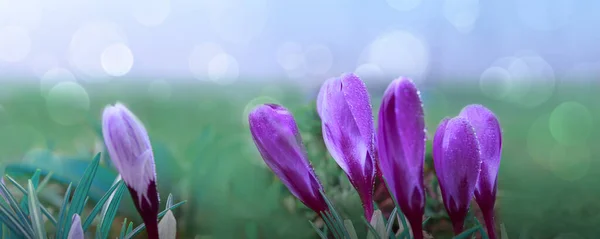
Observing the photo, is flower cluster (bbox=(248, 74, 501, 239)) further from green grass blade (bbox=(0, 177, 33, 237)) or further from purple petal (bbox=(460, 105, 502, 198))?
green grass blade (bbox=(0, 177, 33, 237))

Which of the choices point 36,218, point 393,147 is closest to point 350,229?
point 393,147

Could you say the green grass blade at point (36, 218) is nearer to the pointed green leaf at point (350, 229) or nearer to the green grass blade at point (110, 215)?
the green grass blade at point (110, 215)

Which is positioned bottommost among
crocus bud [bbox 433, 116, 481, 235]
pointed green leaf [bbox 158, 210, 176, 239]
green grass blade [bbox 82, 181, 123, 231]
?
pointed green leaf [bbox 158, 210, 176, 239]

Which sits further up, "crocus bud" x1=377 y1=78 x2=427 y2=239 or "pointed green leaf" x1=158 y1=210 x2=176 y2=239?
"crocus bud" x1=377 y1=78 x2=427 y2=239

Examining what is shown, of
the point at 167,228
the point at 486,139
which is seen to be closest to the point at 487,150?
the point at 486,139

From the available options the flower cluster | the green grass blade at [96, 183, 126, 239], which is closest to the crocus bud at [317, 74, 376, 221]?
the flower cluster

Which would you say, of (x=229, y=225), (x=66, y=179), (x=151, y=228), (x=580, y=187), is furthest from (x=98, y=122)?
(x=580, y=187)

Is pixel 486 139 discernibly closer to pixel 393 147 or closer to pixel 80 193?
pixel 393 147

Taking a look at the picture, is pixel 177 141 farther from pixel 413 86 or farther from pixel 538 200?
pixel 413 86
